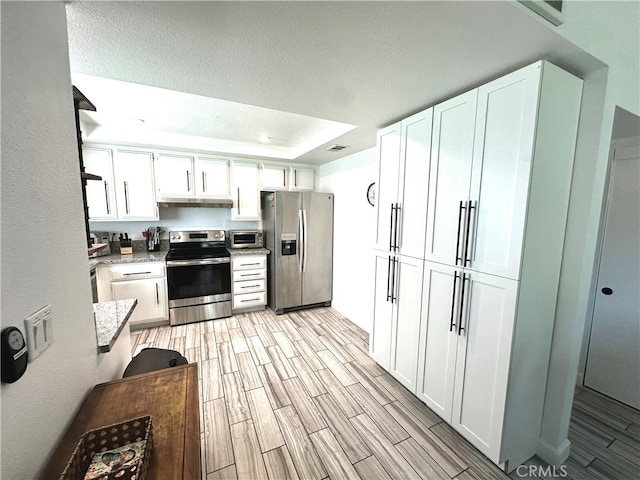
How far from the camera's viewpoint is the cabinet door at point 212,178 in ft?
11.8

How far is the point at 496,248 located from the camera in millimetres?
1494

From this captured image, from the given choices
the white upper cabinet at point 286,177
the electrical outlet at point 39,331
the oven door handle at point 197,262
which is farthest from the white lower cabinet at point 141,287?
the electrical outlet at point 39,331

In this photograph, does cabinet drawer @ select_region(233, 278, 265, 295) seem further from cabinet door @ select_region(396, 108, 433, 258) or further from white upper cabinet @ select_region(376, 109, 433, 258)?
cabinet door @ select_region(396, 108, 433, 258)

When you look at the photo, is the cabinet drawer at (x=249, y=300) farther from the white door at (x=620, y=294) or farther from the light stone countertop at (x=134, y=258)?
the white door at (x=620, y=294)

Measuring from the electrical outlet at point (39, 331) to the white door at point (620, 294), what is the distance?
3615 millimetres

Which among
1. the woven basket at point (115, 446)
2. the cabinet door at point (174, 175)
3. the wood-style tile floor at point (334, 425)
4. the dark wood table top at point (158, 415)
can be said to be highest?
the cabinet door at point (174, 175)

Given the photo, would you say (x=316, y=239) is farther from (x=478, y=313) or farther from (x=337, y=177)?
(x=478, y=313)

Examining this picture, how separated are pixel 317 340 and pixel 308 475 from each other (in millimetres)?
1582

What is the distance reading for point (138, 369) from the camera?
59.1 inches

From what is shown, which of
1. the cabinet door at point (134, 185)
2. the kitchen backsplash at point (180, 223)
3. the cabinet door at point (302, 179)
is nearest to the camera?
the cabinet door at point (134, 185)

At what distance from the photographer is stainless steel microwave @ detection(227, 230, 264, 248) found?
397 cm

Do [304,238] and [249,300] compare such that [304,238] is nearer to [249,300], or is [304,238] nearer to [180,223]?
[249,300]

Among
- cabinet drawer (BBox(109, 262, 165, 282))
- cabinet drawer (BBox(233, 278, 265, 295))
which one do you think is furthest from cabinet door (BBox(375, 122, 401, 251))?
cabinet drawer (BBox(109, 262, 165, 282))

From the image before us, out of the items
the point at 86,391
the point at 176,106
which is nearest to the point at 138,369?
the point at 86,391
